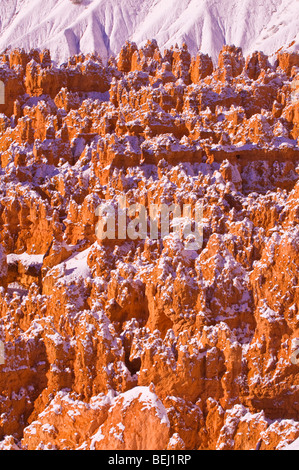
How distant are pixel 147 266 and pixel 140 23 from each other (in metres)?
63.6

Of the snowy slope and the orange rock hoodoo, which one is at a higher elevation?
the snowy slope

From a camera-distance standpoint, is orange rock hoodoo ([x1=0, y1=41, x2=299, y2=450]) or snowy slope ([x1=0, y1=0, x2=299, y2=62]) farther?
snowy slope ([x1=0, y1=0, x2=299, y2=62])

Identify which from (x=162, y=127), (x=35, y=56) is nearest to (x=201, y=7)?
(x=35, y=56)

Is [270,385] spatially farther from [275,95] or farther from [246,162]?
[275,95]

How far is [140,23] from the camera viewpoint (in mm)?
79375

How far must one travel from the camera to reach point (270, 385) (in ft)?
56.5

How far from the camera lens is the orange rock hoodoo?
1614cm

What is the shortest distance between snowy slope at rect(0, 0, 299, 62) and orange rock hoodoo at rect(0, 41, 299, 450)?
36.6m

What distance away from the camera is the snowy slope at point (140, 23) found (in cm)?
7094

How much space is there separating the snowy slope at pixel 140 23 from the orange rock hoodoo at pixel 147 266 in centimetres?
3663

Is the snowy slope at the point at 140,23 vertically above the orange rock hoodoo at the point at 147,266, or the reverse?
the snowy slope at the point at 140,23

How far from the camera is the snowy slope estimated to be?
70.9 meters

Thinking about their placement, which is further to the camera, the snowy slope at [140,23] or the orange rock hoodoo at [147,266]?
the snowy slope at [140,23]
